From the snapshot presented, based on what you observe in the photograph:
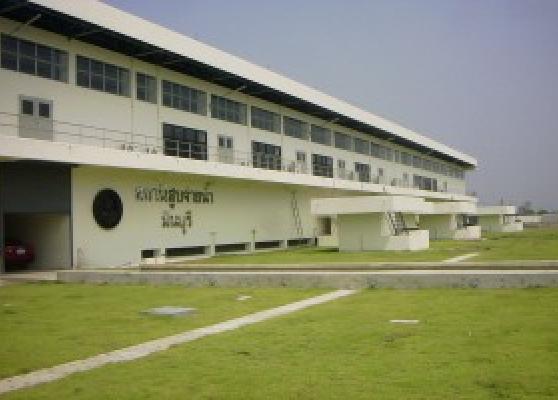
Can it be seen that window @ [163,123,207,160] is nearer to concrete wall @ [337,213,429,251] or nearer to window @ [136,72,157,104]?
window @ [136,72,157,104]

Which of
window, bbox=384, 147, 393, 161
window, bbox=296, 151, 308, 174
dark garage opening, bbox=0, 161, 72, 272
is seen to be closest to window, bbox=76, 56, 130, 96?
dark garage opening, bbox=0, 161, 72, 272

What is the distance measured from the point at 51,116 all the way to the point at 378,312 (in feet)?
56.3

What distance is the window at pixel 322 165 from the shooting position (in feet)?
155

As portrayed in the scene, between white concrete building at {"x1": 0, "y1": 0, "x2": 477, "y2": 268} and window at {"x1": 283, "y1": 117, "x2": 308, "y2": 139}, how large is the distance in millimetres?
184

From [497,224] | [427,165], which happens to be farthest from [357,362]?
[497,224]

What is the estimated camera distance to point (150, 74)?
30.3 m

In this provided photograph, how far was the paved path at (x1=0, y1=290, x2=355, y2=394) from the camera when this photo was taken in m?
7.96

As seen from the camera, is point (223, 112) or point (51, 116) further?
point (223, 112)

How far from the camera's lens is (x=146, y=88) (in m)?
30.1

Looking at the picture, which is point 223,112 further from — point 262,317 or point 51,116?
point 262,317

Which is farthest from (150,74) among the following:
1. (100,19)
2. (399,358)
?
(399,358)

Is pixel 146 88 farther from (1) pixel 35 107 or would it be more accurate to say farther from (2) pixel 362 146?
(2) pixel 362 146

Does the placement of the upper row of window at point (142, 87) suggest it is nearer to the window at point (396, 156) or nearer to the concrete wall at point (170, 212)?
the concrete wall at point (170, 212)

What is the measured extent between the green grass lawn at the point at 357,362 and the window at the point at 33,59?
54.7ft
